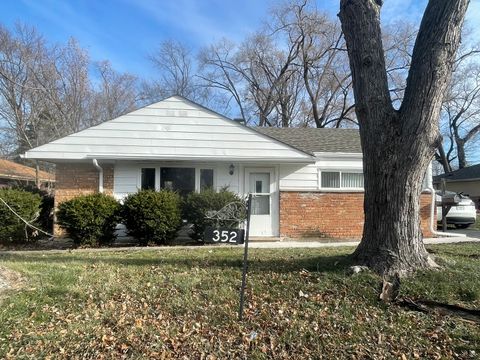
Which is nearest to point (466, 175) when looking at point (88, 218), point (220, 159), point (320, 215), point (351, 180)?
point (351, 180)

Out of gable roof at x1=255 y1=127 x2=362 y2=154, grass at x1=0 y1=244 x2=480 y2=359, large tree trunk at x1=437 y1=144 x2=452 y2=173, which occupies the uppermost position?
large tree trunk at x1=437 y1=144 x2=452 y2=173

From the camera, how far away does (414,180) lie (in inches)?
219

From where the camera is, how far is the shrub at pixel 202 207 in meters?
10.6

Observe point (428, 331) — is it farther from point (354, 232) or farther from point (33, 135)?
point (33, 135)

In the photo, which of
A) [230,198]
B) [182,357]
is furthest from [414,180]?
[230,198]

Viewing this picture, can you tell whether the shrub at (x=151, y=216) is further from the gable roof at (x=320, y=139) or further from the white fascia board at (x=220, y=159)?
the gable roof at (x=320, y=139)

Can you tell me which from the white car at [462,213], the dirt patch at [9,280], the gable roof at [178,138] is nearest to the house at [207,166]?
the gable roof at [178,138]

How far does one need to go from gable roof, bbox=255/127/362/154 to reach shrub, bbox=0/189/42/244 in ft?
25.3

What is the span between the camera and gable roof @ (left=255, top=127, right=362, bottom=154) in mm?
13317

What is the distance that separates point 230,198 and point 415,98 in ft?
20.3

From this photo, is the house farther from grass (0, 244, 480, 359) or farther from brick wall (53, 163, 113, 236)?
grass (0, 244, 480, 359)

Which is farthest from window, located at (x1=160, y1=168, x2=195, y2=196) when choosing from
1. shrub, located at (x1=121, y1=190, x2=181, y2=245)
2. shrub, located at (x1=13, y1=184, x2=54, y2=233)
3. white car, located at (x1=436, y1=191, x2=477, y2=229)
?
white car, located at (x1=436, y1=191, x2=477, y2=229)

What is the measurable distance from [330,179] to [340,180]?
31cm

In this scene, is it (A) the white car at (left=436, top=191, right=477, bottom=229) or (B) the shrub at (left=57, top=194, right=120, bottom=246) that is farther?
(A) the white car at (left=436, top=191, right=477, bottom=229)
